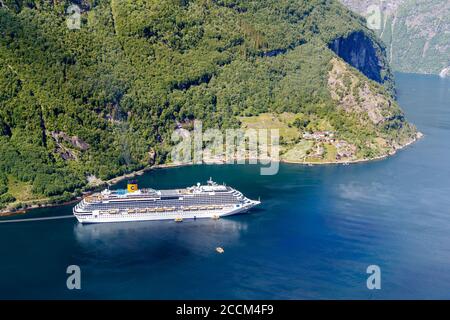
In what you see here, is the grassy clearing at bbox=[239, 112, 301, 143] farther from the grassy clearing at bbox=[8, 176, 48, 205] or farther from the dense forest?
the grassy clearing at bbox=[8, 176, 48, 205]

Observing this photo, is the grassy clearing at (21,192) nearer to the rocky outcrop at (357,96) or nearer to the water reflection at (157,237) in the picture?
the water reflection at (157,237)

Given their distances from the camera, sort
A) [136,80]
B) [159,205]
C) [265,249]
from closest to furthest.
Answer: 1. [265,249]
2. [159,205]
3. [136,80]

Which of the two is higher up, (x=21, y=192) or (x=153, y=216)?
(x=21, y=192)

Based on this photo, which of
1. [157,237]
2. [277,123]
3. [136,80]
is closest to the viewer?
[157,237]

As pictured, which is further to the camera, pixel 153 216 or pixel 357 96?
pixel 357 96

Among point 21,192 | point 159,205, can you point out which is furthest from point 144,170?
point 159,205

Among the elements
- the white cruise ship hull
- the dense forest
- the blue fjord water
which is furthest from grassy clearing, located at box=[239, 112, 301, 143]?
the white cruise ship hull

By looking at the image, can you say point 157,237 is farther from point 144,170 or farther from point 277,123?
point 277,123
